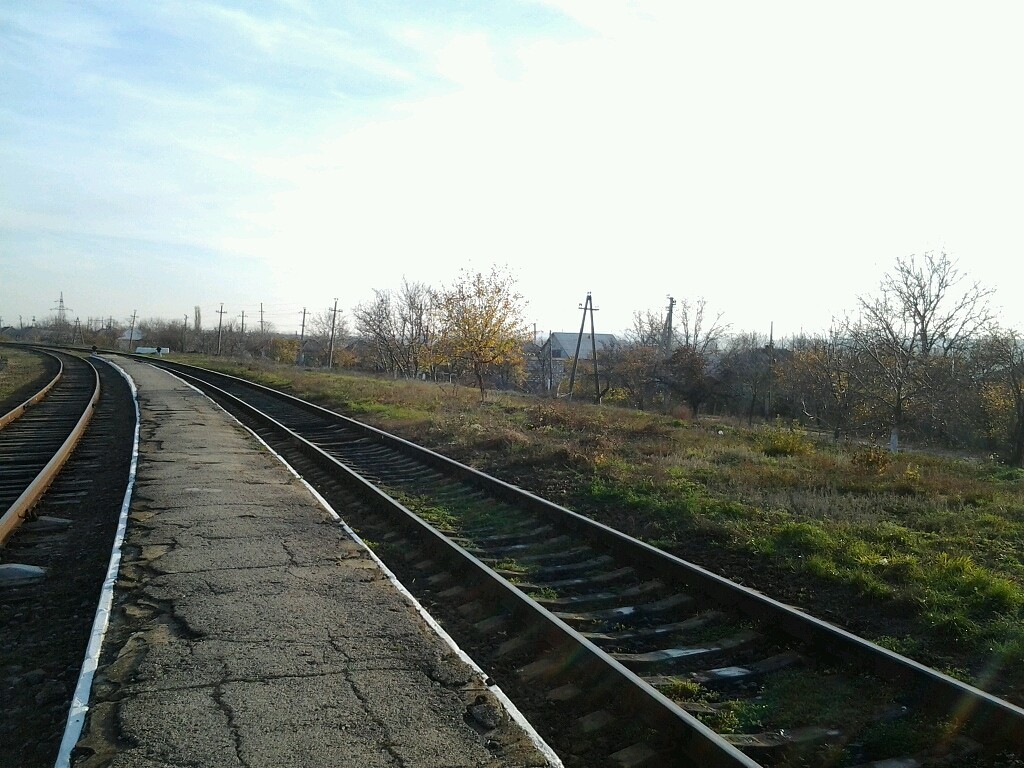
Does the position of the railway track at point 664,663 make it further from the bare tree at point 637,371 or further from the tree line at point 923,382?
the bare tree at point 637,371

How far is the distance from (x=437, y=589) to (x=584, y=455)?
264 inches

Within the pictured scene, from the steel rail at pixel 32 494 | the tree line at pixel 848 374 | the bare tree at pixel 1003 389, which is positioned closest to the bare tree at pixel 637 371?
the tree line at pixel 848 374

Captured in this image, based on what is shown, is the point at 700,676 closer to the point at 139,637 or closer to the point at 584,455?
the point at 139,637

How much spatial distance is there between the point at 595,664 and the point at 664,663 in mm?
619

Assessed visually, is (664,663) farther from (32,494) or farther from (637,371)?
(637,371)

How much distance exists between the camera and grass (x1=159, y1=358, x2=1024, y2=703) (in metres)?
5.84

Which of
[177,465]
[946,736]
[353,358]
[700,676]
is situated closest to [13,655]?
[700,676]

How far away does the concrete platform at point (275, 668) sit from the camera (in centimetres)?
384

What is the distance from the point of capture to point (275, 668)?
15.7ft

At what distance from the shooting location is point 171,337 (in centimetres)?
12575

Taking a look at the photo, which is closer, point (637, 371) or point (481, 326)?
point (481, 326)

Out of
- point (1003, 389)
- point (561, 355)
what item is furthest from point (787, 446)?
point (561, 355)

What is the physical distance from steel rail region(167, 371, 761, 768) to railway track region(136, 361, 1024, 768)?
0.04 feet

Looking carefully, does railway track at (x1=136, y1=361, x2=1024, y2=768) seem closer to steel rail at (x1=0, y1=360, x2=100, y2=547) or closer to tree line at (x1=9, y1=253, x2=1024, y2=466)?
steel rail at (x1=0, y1=360, x2=100, y2=547)
